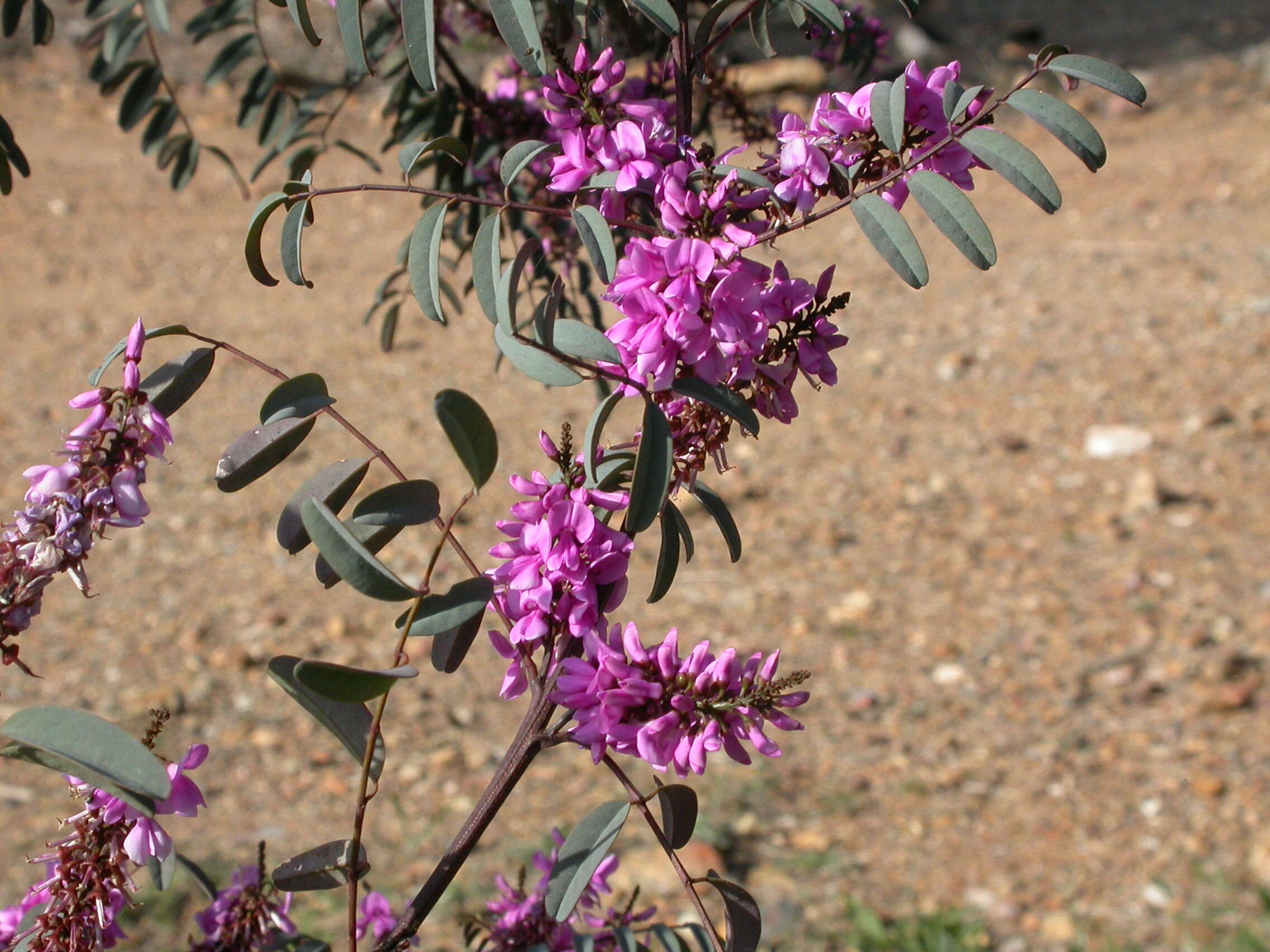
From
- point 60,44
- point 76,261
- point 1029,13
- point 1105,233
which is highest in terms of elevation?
point 60,44

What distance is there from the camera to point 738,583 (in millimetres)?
2660

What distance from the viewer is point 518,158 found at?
706 millimetres

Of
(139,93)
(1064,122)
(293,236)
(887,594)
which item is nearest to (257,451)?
(293,236)

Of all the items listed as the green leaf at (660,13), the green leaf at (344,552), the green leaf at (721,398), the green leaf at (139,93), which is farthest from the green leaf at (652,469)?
the green leaf at (139,93)

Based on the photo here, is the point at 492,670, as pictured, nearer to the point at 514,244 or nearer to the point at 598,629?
the point at 514,244

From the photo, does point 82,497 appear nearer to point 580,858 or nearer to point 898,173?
point 580,858

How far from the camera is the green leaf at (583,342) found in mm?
612

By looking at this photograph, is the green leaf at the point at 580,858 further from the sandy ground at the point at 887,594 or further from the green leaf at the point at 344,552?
the sandy ground at the point at 887,594

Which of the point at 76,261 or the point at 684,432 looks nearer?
the point at 684,432

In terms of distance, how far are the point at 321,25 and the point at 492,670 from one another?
14.1 feet

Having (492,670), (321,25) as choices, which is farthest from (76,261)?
(492,670)

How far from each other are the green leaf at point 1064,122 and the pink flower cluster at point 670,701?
312 millimetres

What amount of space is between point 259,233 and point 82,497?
0.61ft

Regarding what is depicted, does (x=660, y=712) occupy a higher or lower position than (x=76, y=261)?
lower
